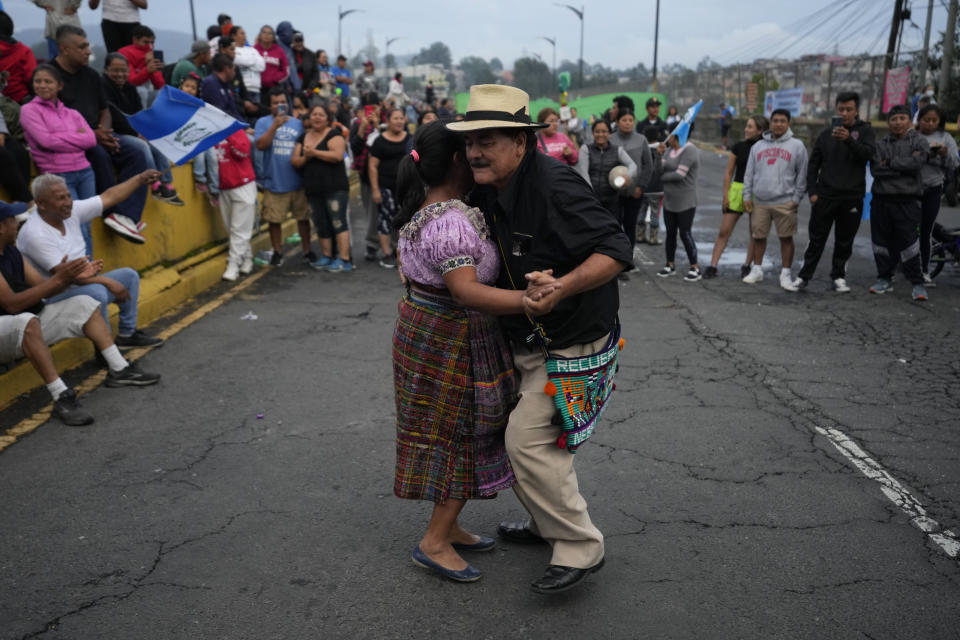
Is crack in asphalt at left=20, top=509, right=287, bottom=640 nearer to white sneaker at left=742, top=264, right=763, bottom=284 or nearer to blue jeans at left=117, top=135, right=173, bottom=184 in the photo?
blue jeans at left=117, top=135, right=173, bottom=184

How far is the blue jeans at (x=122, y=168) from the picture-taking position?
7.41 meters

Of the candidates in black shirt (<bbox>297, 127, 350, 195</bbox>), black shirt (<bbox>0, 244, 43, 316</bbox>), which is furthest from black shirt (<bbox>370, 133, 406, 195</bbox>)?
black shirt (<bbox>0, 244, 43, 316</bbox>)

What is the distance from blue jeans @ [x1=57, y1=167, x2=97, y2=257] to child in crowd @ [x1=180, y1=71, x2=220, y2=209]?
2254mm

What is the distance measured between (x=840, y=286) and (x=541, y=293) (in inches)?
274

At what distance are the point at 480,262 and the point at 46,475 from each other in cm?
290

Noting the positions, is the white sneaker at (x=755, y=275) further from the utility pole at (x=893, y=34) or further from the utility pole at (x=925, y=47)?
the utility pole at (x=893, y=34)

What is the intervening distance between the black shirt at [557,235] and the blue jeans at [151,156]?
5519 millimetres

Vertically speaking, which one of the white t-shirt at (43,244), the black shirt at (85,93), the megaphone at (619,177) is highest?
the black shirt at (85,93)

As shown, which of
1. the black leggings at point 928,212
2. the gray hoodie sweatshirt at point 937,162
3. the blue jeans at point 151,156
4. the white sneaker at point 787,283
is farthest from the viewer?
the white sneaker at point 787,283

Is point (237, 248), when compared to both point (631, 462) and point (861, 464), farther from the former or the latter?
point (861, 464)

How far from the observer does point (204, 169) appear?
31.8 feet

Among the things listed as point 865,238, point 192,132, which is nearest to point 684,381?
point 192,132

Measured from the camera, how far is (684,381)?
5.88 m

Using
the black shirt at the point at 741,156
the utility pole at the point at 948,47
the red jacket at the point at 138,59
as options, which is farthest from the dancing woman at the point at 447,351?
the utility pole at the point at 948,47
